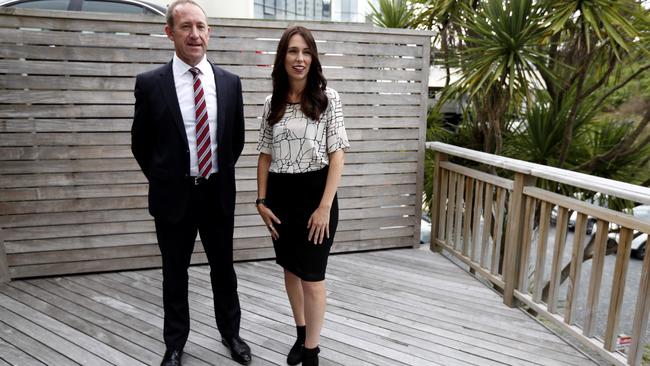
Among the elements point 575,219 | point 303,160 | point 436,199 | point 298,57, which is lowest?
point 436,199

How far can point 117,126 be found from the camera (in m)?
2.94

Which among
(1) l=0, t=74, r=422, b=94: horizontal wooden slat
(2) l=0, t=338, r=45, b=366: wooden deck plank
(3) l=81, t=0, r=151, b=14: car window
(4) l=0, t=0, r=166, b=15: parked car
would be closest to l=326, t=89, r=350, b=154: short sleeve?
(1) l=0, t=74, r=422, b=94: horizontal wooden slat

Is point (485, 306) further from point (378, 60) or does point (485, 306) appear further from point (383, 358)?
point (378, 60)

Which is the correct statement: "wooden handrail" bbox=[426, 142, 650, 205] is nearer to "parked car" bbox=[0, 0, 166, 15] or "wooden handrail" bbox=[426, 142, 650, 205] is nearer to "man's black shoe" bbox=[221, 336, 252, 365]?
"man's black shoe" bbox=[221, 336, 252, 365]

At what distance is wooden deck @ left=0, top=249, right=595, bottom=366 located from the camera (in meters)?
2.15

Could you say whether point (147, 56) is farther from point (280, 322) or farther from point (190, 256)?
point (280, 322)

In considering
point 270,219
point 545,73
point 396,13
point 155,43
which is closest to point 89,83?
point 155,43

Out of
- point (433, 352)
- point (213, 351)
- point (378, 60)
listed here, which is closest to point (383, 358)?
point (433, 352)

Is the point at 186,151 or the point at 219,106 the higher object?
the point at 219,106

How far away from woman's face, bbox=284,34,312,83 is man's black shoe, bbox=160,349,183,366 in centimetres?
134

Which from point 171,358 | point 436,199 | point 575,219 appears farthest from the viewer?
point 436,199

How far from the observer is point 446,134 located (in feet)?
14.6

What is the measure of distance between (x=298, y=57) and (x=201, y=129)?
493mm

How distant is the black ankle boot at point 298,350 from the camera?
6.77ft
